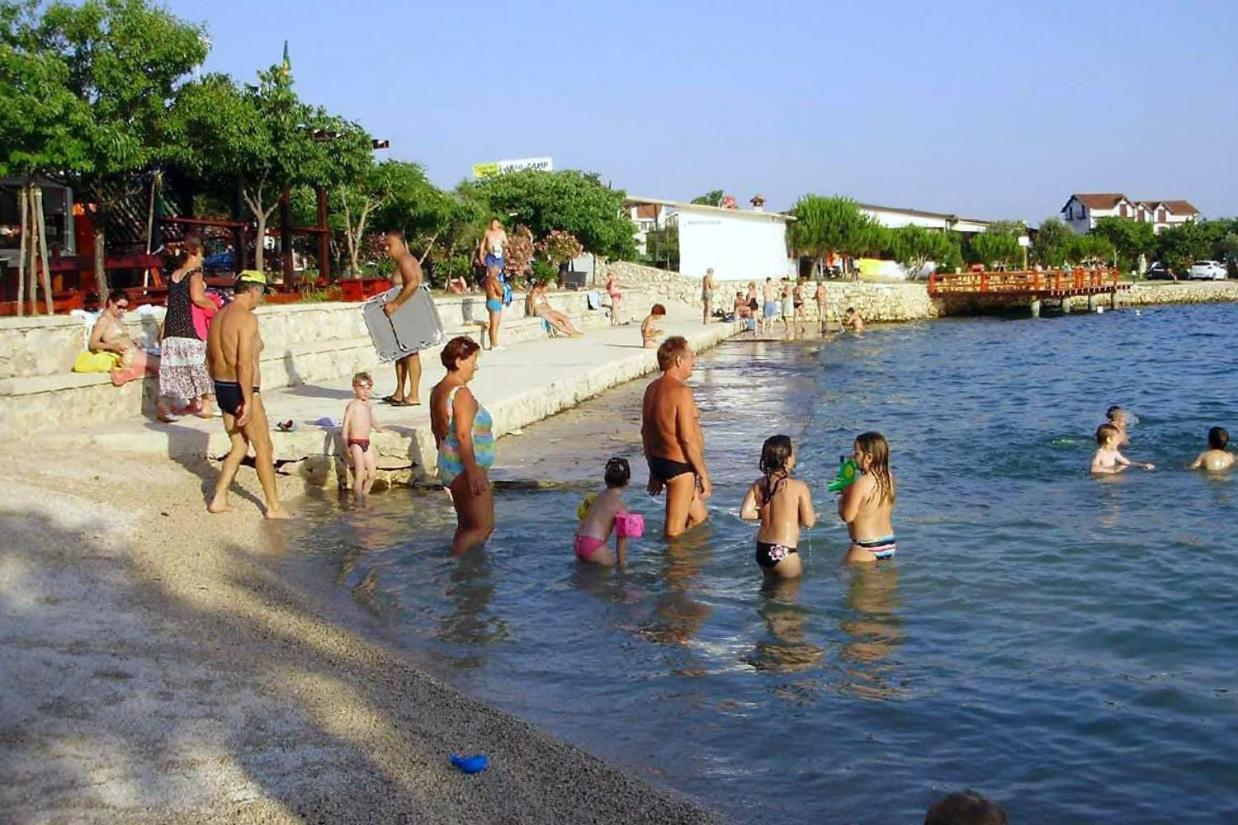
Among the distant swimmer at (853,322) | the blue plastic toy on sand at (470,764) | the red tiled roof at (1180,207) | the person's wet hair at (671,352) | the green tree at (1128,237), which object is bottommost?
the blue plastic toy on sand at (470,764)

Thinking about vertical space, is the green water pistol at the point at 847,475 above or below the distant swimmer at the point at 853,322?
below

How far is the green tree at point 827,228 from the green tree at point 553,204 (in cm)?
2199

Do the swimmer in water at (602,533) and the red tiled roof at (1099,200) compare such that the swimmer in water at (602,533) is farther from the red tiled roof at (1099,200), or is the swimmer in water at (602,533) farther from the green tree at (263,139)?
the red tiled roof at (1099,200)

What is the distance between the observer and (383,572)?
7.90 meters

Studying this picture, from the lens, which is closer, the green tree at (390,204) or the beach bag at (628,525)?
the beach bag at (628,525)

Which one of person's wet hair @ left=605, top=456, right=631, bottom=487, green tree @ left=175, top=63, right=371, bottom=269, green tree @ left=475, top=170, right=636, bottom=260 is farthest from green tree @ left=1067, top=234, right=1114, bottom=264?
person's wet hair @ left=605, top=456, right=631, bottom=487

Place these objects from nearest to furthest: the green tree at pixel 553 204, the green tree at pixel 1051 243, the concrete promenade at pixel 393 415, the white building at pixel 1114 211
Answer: the concrete promenade at pixel 393 415
the green tree at pixel 553 204
the green tree at pixel 1051 243
the white building at pixel 1114 211

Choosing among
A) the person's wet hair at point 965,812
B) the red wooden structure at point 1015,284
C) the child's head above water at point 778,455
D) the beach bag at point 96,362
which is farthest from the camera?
the red wooden structure at point 1015,284

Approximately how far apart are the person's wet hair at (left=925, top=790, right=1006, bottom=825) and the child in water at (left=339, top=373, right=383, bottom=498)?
25.4 feet

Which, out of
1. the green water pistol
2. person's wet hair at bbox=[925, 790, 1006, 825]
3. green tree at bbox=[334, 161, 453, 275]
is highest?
green tree at bbox=[334, 161, 453, 275]

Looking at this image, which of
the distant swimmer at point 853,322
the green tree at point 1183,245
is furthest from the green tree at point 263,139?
the green tree at point 1183,245

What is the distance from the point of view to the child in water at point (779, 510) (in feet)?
24.8

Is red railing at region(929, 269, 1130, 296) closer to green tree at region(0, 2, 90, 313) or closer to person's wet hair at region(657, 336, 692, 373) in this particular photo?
green tree at region(0, 2, 90, 313)

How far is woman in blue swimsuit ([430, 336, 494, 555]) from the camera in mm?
7926
